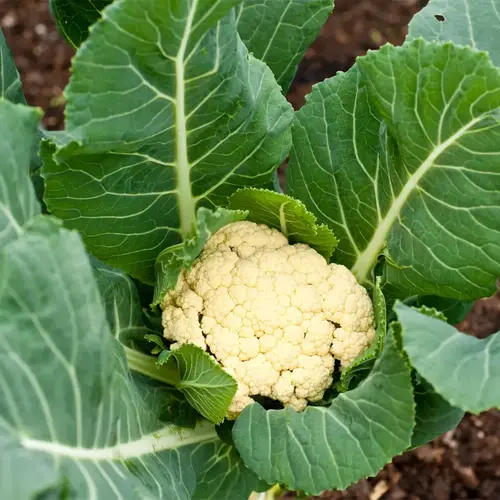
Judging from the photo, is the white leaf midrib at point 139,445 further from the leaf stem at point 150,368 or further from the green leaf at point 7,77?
the green leaf at point 7,77

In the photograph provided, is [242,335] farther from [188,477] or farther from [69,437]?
[69,437]

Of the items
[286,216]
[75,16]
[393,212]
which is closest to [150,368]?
[286,216]

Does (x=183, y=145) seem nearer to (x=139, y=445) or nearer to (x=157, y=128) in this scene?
(x=157, y=128)

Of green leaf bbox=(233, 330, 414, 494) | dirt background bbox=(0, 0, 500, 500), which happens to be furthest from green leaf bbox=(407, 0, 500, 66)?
Answer: dirt background bbox=(0, 0, 500, 500)

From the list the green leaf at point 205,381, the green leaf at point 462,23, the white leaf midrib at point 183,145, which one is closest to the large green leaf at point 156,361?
the green leaf at point 205,381

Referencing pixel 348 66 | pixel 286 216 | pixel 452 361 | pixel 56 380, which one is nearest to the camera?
pixel 56 380
